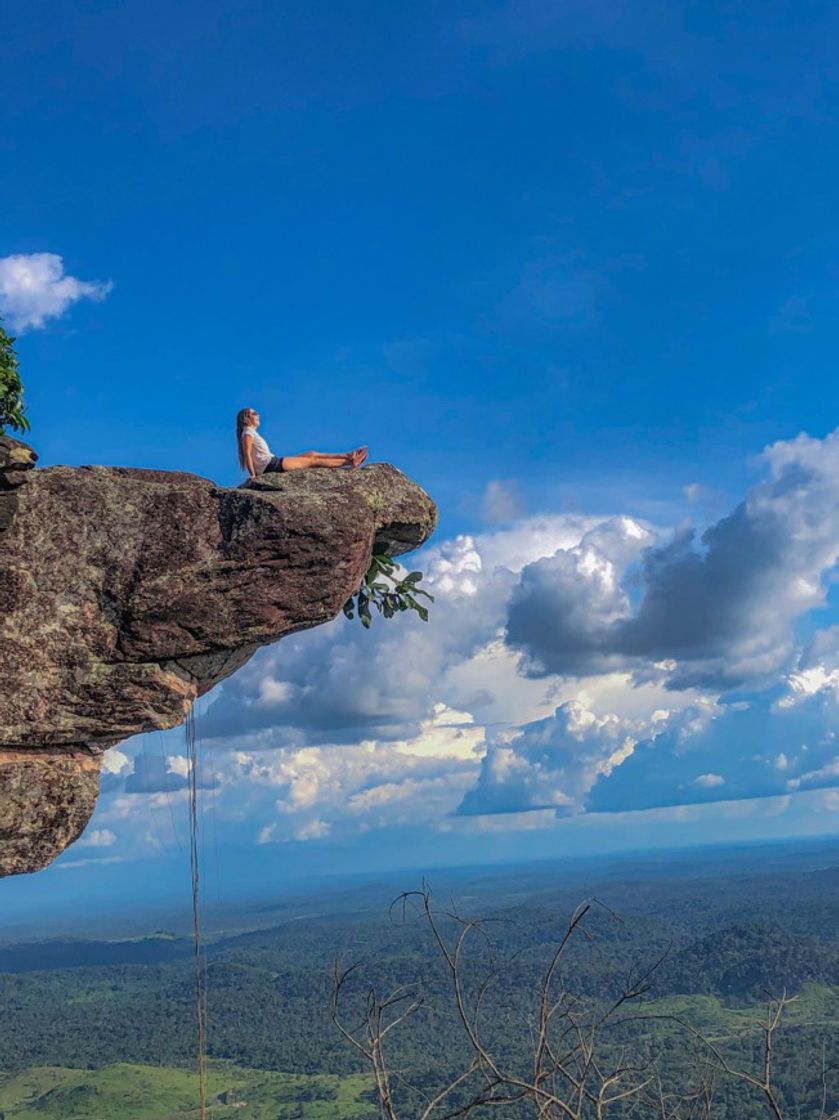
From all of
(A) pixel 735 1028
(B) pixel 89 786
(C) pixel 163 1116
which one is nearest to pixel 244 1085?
(C) pixel 163 1116

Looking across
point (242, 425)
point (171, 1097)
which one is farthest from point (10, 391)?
point (171, 1097)

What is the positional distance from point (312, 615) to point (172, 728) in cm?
336

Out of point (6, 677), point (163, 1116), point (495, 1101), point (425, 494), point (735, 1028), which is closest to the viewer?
point (495, 1101)

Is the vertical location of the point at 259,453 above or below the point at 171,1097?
above

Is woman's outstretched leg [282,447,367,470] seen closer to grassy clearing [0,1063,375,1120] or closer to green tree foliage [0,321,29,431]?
green tree foliage [0,321,29,431]

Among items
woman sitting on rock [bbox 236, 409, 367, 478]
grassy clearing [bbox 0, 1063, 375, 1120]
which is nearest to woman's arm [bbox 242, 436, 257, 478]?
woman sitting on rock [bbox 236, 409, 367, 478]

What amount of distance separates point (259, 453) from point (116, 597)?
438 centimetres

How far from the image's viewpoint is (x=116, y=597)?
16.7 metres

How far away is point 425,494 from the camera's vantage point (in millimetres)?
19625

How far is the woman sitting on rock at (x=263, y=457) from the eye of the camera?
1908 centimetres

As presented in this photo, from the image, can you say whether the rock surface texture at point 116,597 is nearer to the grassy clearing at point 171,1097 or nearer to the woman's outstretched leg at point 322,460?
the woman's outstretched leg at point 322,460

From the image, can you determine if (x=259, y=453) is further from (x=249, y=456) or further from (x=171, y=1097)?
(x=171, y=1097)

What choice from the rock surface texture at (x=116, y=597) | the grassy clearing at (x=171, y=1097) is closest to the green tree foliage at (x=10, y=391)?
the rock surface texture at (x=116, y=597)

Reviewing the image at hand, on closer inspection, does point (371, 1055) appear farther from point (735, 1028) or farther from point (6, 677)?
point (735, 1028)
